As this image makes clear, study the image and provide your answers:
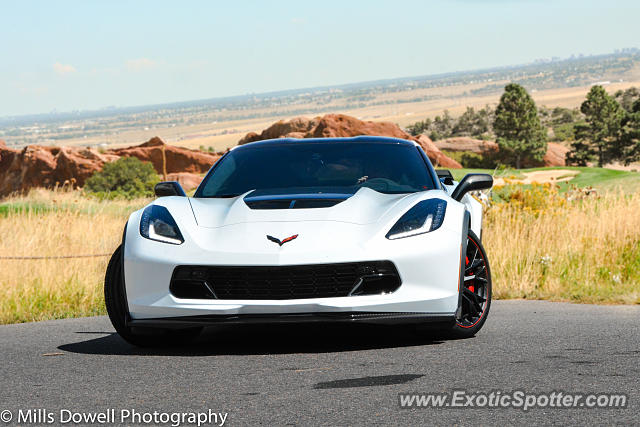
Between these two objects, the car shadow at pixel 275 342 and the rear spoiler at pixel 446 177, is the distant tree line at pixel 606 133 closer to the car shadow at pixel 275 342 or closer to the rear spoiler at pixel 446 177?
the rear spoiler at pixel 446 177

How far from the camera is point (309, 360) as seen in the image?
15.8 ft

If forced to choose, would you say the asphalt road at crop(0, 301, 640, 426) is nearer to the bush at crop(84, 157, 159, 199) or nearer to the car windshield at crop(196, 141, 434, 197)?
the car windshield at crop(196, 141, 434, 197)

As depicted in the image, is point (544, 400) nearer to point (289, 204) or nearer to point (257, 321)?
point (257, 321)

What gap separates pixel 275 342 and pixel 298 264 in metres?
0.93

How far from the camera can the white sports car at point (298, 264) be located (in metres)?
4.88

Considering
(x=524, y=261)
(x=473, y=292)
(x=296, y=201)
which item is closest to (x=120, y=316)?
(x=296, y=201)

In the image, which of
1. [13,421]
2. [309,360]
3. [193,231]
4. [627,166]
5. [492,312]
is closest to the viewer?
[13,421]

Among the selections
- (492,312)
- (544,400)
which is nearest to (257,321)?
(544,400)

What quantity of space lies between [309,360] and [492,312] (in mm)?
2817

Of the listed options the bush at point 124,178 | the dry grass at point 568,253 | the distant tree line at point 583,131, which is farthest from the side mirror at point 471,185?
the distant tree line at point 583,131

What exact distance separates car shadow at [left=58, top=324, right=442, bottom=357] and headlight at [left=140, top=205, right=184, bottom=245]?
0.71 m

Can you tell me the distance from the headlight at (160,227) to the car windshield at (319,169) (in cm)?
78

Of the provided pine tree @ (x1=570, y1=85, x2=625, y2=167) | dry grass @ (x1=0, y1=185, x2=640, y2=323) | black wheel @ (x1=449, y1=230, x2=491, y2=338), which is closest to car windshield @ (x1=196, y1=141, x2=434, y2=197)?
black wheel @ (x1=449, y1=230, x2=491, y2=338)

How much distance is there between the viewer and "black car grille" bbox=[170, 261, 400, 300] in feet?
16.0
